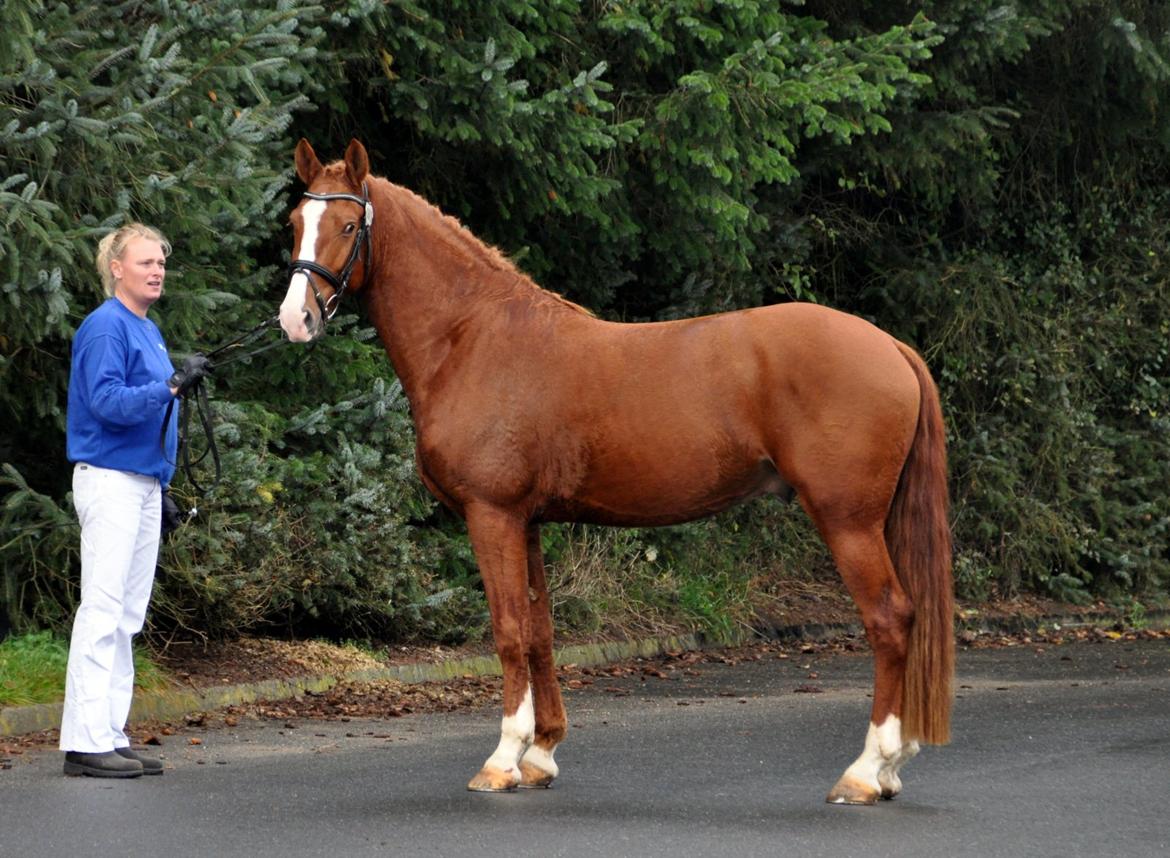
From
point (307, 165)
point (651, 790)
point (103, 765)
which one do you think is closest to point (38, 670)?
point (103, 765)

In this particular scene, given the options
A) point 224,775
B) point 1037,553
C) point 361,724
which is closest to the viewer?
point 224,775

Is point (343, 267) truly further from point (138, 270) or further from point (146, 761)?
point (146, 761)

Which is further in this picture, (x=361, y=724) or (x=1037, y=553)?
(x=1037, y=553)

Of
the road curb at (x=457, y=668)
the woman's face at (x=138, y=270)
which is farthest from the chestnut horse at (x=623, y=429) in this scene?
the road curb at (x=457, y=668)

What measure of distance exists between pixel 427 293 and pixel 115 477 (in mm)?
1547

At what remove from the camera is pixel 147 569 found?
7.88 metres

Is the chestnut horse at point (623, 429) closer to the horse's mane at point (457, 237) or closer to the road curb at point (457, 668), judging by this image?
the horse's mane at point (457, 237)

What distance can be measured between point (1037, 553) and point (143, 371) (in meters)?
11.0

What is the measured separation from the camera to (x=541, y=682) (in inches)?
303

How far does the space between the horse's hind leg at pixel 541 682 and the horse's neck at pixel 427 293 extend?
863 millimetres

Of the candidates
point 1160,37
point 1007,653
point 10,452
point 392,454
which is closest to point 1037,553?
point 1007,653

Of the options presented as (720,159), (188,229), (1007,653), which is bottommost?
(1007,653)

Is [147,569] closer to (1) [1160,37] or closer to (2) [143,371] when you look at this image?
(2) [143,371]

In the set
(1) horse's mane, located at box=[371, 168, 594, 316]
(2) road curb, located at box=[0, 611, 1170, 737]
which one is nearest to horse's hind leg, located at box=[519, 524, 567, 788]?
(1) horse's mane, located at box=[371, 168, 594, 316]
